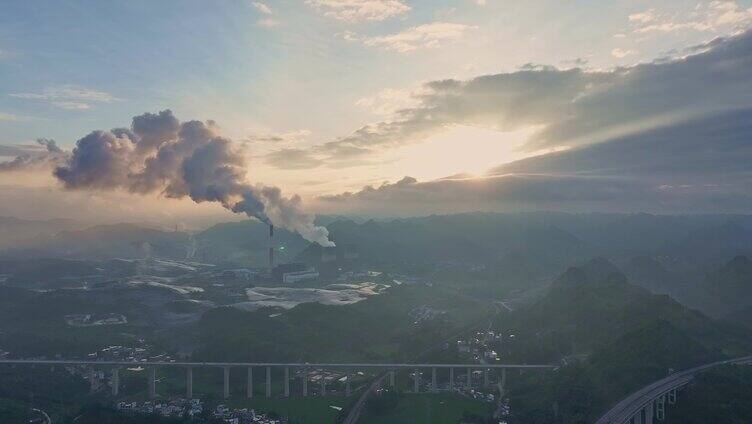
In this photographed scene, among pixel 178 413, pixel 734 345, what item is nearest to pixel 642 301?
pixel 734 345

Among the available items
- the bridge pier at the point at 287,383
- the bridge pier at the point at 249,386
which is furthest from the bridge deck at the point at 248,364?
the bridge pier at the point at 249,386

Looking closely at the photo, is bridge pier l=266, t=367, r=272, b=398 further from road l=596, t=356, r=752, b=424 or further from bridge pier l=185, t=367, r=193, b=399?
road l=596, t=356, r=752, b=424

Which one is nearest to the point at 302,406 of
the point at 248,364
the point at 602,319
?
the point at 248,364

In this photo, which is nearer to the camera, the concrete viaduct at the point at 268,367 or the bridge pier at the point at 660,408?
the bridge pier at the point at 660,408

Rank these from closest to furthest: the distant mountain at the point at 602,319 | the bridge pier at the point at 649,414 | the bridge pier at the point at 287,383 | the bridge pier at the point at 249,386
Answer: the bridge pier at the point at 649,414 → the bridge pier at the point at 249,386 → the bridge pier at the point at 287,383 → the distant mountain at the point at 602,319

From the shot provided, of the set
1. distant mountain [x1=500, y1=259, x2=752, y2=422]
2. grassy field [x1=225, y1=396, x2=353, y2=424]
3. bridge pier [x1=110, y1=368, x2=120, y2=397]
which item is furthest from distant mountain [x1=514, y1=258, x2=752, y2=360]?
bridge pier [x1=110, y1=368, x2=120, y2=397]

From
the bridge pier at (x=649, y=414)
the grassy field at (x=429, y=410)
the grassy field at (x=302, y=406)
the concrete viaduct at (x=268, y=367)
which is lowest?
the grassy field at (x=302, y=406)

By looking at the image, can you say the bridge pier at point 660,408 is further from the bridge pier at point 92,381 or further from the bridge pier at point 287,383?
the bridge pier at point 92,381
